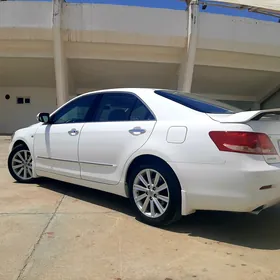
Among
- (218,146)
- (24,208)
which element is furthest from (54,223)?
(218,146)

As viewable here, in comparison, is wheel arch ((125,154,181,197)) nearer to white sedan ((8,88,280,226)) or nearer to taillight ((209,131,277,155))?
white sedan ((8,88,280,226))

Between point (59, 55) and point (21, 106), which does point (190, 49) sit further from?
point (21, 106)

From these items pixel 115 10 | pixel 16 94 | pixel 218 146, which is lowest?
pixel 16 94

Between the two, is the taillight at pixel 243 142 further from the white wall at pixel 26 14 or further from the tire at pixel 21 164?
the white wall at pixel 26 14

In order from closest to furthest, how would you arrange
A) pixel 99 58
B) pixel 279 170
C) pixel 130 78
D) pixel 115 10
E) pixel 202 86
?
1. pixel 279 170
2. pixel 115 10
3. pixel 99 58
4. pixel 130 78
5. pixel 202 86

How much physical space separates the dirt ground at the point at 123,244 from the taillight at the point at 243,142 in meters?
0.95

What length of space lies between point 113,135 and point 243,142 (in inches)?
63.1

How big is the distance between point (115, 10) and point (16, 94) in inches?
337

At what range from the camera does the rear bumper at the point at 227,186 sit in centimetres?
293

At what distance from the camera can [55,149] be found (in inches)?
185

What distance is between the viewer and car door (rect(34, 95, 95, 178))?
4430 millimetres

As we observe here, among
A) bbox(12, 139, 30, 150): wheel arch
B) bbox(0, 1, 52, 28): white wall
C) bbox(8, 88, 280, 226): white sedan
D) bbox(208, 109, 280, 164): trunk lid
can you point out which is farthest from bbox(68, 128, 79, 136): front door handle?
bbox(0, 1, 52, 28): white wall

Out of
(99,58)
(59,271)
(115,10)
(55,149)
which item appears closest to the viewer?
(59,271)

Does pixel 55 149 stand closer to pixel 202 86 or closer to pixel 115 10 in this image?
pixel 115 10
